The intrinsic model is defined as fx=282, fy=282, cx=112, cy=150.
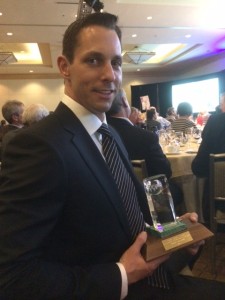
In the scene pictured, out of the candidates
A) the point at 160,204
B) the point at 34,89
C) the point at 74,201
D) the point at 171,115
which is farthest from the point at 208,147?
the point at 34,89

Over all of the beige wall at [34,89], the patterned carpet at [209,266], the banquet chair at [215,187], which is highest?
the beige wall at [34,89]

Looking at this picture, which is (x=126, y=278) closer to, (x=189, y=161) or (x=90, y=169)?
(x=90, y=169)

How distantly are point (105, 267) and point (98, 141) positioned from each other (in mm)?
381

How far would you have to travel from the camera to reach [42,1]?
14.6 ft

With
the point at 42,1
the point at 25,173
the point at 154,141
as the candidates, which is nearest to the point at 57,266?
the point at 25,173

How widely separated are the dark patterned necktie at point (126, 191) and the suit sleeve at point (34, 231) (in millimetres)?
210

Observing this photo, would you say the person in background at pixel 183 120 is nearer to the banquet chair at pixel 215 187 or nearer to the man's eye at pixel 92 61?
the banquet chair at pixel 215 187

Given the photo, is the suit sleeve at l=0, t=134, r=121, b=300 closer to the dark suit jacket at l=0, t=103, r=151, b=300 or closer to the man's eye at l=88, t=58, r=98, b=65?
the dark suit jacket at l=0, t=103, r=151, b=300

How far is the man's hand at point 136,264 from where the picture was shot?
736mm

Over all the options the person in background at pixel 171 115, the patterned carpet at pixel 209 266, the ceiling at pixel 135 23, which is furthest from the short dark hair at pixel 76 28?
the person in background at pixel 171 115

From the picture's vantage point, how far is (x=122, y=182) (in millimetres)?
905

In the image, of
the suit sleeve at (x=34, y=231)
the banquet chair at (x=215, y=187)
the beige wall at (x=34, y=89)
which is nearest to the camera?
the suit sleeve at (x=34, y=231)

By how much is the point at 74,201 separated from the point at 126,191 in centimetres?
23

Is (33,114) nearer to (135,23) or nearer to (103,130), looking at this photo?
(103,130)
